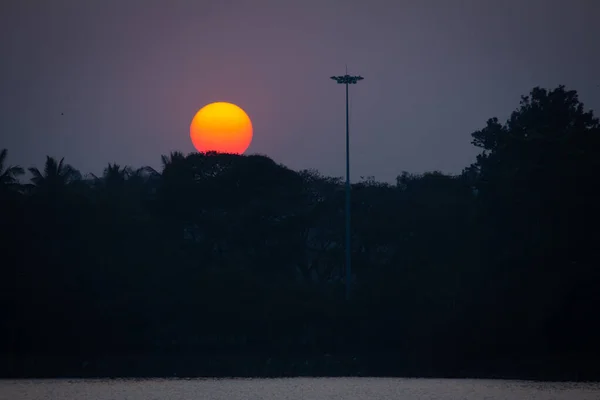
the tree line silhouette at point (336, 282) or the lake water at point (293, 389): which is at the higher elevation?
the tree line silhouette at point (336, 282)

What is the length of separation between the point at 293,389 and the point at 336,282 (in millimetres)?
18843

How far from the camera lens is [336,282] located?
47625 mm

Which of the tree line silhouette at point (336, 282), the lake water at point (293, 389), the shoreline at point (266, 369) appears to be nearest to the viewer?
the lake water at point (293, 389)

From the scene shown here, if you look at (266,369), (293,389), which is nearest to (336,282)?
(266,369)

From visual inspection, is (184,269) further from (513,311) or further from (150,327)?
(513,311)

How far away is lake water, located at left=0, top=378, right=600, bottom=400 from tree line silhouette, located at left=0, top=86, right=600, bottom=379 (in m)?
5.29

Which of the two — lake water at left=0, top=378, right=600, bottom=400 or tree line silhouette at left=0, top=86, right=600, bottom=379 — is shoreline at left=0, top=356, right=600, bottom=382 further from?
lake water at left=0, top=378, right=600, bottom=400

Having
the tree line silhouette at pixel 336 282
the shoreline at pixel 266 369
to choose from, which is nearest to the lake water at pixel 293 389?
the shoreline at pixel 266 369

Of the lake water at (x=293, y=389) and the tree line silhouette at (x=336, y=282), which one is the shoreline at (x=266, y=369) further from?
the lake water at (x=293, y=389)

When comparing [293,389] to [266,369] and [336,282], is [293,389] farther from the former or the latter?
[336,282]

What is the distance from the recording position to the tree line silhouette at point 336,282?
40938mm

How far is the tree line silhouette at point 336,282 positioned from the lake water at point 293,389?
208 inches

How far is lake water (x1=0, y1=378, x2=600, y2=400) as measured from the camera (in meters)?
26.5

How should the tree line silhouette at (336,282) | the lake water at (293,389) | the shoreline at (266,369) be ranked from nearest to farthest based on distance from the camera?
the lake water at (293,389) < the shoreline at (266,369) < the tree line silhouette at (336,282)
